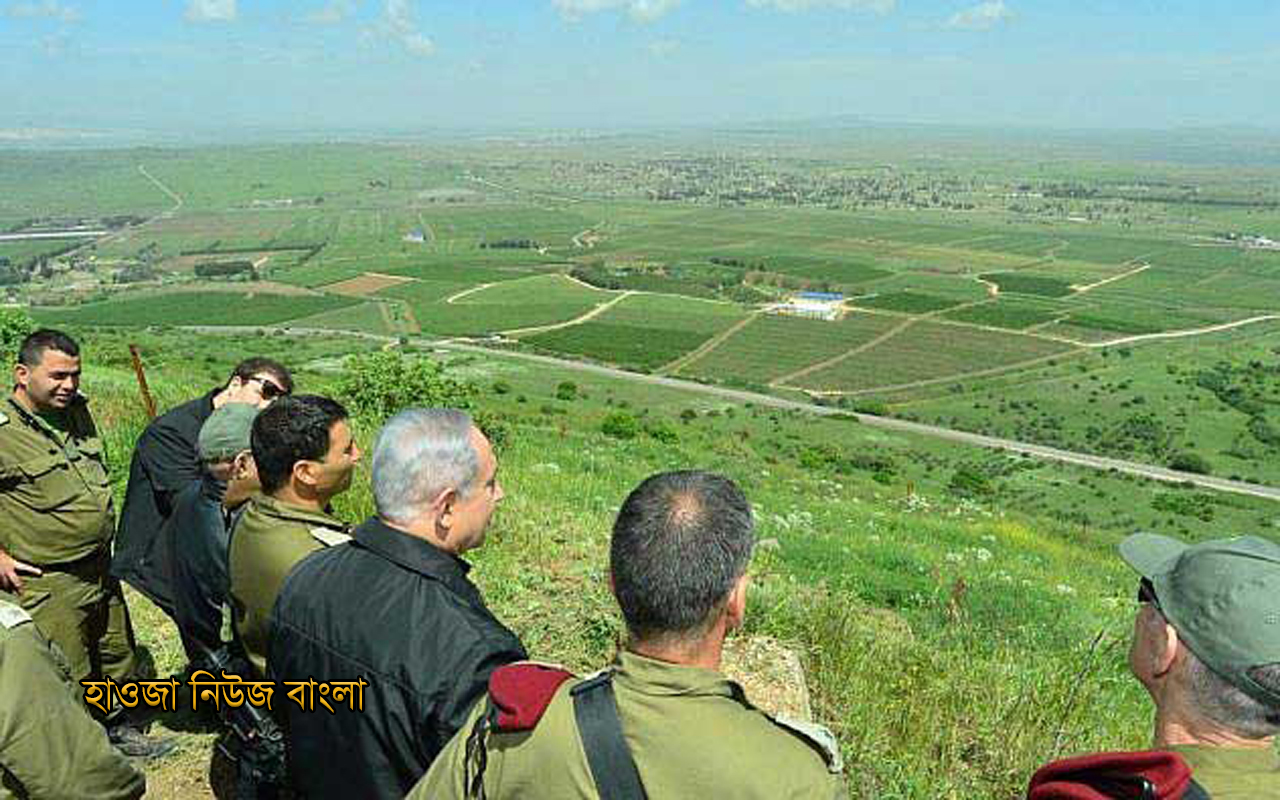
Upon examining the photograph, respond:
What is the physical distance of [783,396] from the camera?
5753cm

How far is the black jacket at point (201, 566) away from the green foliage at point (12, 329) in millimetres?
18886

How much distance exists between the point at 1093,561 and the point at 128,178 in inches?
9024

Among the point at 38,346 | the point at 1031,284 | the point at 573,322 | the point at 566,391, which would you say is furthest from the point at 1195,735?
the point at 1031,284

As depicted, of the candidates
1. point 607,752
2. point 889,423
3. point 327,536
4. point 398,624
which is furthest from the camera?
point 889,423

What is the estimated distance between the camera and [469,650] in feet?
8.25


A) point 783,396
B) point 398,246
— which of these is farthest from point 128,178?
point 783,396

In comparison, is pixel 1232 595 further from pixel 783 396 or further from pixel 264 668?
A: pixel 783 396

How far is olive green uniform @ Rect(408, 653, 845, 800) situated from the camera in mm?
1861

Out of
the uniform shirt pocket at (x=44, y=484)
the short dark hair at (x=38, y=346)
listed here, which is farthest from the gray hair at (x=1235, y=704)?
the short dark hair at (x=38, y=346)

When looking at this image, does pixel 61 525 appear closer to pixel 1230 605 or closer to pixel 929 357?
pixel 1230 605

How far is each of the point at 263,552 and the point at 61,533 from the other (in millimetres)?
2103

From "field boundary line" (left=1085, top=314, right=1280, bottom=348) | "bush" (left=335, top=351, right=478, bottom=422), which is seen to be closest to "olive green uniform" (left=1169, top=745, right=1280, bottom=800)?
"bush" (left=335, top=351, right=478, bottom=422)

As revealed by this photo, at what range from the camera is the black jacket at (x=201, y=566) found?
376cm

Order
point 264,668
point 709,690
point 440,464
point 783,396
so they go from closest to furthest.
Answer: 1. point 709,690
2. point 440,464
3. point 264,668
4. point 783,396
